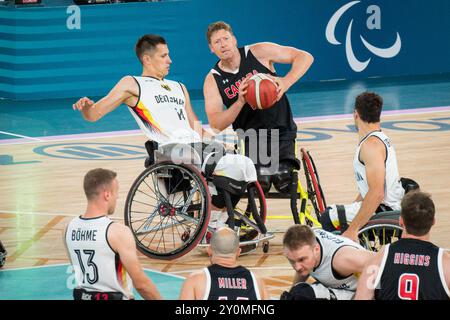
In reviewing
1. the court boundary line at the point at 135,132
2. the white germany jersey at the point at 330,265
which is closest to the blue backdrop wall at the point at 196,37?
the court boundary line at the point at 135,132

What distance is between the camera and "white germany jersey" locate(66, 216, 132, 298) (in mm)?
5840

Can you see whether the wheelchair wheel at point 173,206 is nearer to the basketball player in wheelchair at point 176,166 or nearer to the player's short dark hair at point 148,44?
the basketball player in wheelchair at point 176,166

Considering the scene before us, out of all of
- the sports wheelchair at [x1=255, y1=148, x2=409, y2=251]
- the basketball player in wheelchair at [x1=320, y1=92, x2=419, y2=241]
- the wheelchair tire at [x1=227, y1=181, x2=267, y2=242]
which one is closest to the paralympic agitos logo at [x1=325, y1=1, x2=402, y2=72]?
the sports wheelchair at [x1=255, y1=148, x2=409, y2=251]

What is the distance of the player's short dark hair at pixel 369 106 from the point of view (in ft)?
24.1

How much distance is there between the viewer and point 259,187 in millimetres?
8344

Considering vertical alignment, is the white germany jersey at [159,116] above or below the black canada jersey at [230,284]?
above

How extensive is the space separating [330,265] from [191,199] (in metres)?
2.45

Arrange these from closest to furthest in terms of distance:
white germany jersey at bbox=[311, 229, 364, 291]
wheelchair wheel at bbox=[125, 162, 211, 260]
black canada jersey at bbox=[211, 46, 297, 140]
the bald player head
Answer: the bald player head < white germany jersey at bbox=[311, 229, 364, 291] < wheelchair wheel at bbox=[125, 162, 211, 260] < black canada jersey at bbox=[211, 46, 297, 140]

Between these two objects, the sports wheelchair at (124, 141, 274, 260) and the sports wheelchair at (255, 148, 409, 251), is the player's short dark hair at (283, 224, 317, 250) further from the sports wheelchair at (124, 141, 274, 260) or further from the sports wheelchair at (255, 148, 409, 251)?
the sports wheelchair at (124, 141, 274, 260)

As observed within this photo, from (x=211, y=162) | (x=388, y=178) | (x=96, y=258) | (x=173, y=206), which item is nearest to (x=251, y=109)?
(x=211, y=162)

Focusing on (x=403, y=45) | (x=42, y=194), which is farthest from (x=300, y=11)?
(x=42, y=194)

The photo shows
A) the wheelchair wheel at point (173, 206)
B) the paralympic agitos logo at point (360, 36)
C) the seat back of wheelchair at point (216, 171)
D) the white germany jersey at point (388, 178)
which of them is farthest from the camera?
the paralympic agitos logo at point (360, 36)

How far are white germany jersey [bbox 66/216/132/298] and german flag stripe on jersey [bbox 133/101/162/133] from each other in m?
2.73
